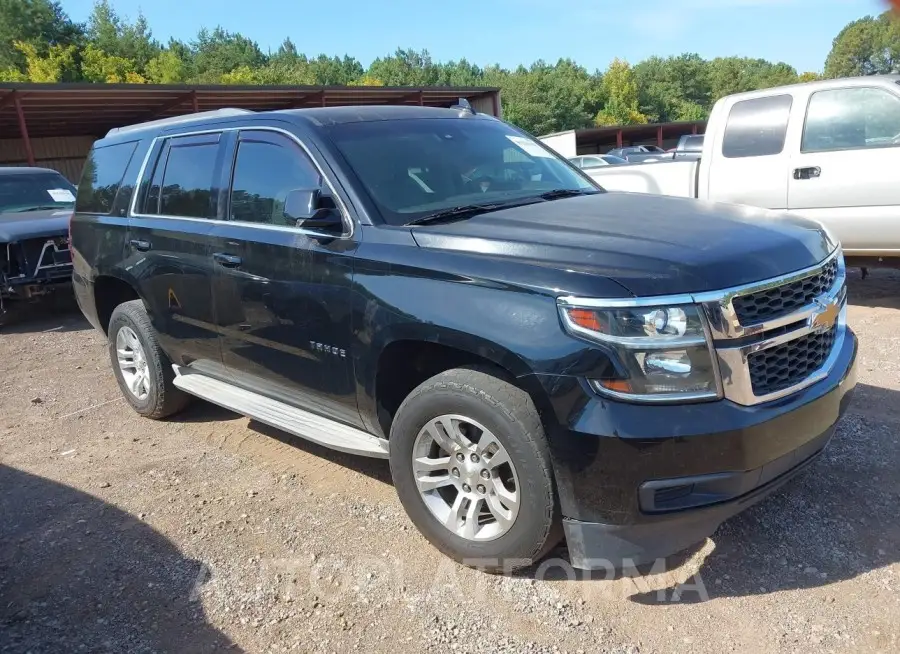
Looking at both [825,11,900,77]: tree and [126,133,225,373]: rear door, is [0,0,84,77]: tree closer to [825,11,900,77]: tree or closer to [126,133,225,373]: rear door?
[126,133,225,373]: rear door

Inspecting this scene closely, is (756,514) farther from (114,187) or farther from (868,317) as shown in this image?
(114,187)

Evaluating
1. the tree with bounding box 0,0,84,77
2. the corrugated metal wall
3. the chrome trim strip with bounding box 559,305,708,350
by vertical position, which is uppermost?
the tree with bounding box 0,0,84,77

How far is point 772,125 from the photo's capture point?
6.95m

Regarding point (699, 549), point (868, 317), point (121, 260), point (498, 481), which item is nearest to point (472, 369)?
point (498, 481)

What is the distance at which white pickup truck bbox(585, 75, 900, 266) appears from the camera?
6297 mm

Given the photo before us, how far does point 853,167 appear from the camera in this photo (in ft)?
20.9

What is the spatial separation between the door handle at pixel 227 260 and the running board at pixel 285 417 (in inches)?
30.3

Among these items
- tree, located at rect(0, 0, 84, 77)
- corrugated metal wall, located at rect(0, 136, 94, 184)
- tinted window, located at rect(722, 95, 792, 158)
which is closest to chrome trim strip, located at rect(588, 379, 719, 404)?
tinted window, located at rect(722, 95, 792, 158)

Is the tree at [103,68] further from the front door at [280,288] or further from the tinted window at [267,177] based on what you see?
the front door at [280,288]

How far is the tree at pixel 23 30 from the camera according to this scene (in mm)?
54719

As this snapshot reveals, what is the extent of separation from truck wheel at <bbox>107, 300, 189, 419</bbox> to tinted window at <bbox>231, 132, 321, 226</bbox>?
4.79ft

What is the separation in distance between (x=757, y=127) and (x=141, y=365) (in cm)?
587

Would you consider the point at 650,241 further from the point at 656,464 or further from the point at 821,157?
the point at 821,157

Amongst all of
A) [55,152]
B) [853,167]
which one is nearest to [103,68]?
[55,152]
